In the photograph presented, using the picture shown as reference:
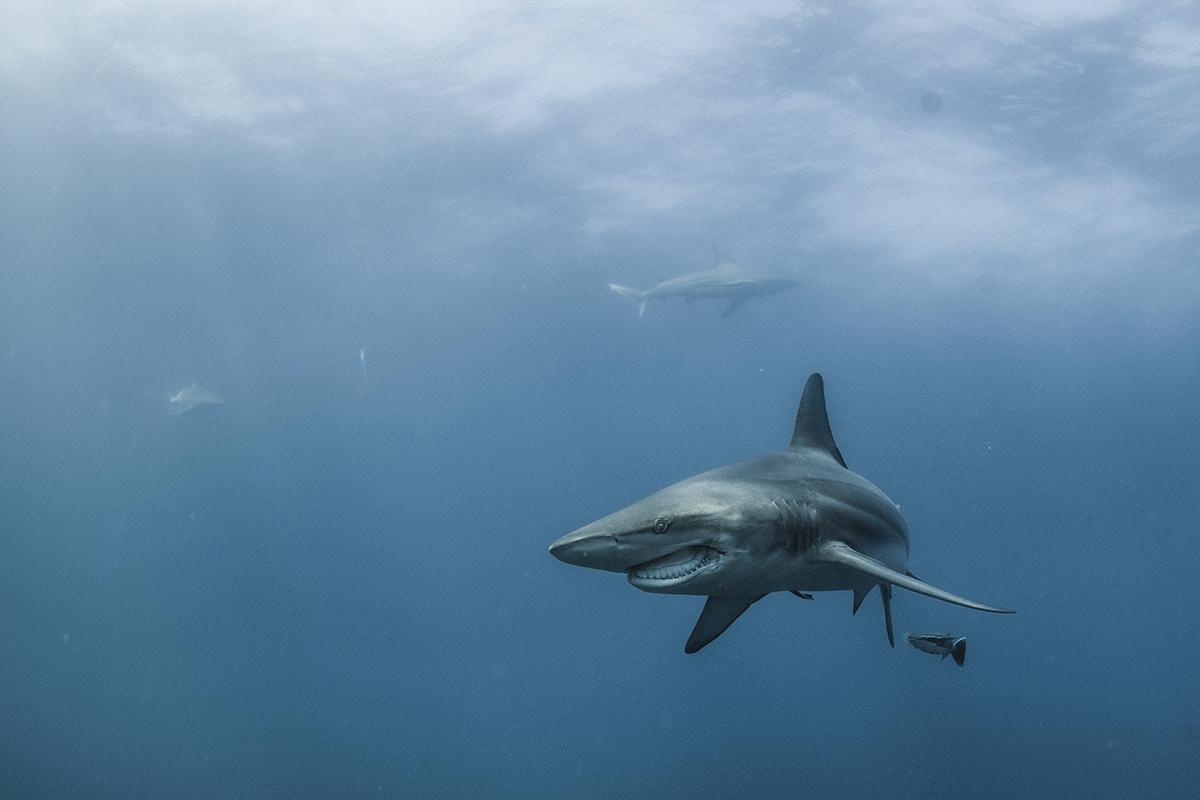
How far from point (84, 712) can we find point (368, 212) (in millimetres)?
36453

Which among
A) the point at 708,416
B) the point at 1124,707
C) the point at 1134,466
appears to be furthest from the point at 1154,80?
the point at 1134,466

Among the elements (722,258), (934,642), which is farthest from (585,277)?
(934,642)

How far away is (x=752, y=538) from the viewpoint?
319 cm

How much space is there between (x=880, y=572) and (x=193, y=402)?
858 inches

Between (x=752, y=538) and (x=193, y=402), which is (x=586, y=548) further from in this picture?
(x=193, y=402)

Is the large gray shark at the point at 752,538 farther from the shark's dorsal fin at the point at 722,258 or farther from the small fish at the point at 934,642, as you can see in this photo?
the shark's dorsal fin at the point at 722,258

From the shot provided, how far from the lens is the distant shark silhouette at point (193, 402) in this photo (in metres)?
20.3

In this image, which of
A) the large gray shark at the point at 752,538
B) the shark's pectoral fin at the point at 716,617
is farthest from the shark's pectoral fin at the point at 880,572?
the shark's pectoral fin at the point at 716,617

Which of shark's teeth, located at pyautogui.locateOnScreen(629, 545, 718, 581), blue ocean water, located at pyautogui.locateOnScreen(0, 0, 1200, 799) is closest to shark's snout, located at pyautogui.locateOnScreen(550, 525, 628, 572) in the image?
shark's teeth, located at pyautogui.locateOnScreen(629, 545, 718, 581)

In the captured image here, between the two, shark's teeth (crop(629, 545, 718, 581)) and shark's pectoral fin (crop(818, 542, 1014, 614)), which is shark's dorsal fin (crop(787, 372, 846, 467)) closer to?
shark's pectoral fin (crop(818, 542, 1014, 614))

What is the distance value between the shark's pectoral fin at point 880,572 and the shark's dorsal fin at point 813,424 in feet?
4.58

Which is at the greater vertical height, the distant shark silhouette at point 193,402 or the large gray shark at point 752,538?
the distant shark silhouette at point 193,402

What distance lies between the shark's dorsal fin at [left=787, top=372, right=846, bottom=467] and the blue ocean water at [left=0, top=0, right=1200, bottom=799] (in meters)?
13.8

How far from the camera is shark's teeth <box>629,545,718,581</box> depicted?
9.86ft
